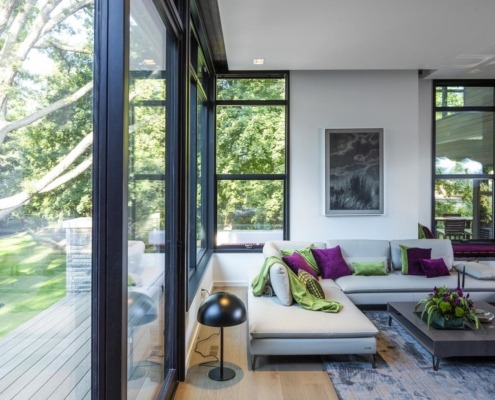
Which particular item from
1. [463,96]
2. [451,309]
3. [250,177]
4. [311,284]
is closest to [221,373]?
[311,284]

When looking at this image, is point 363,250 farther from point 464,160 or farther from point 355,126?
point 464,160

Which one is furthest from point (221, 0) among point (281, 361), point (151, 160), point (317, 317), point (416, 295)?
point (416, 295)

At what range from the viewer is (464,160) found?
6.18 metres

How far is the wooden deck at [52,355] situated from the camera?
0.94 meters

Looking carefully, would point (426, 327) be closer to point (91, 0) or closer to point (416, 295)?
point (416, 295)

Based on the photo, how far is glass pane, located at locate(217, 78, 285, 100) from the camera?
588 centimetres

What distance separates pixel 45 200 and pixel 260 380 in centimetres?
239

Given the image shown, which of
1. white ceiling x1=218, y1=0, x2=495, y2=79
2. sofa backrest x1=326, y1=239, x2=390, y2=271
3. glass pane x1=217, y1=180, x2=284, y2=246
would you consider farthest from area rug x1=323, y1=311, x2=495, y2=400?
white ceiling x1=218, y1=0, x2=495, y2=79

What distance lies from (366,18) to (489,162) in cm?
384

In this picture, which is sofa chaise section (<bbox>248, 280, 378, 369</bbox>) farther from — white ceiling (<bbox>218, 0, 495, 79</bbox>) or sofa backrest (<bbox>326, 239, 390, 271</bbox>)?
white ceiling (<bbox>218, 0, 495, 79</bbox>)

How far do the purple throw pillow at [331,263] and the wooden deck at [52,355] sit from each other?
3.73 m

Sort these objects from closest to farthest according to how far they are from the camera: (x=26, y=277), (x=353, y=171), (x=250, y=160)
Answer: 1. (x=26, y=277)
2. (x=353, y=171)
3. (x=250, y=160)

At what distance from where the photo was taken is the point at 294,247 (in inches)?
198

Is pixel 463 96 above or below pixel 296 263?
above
